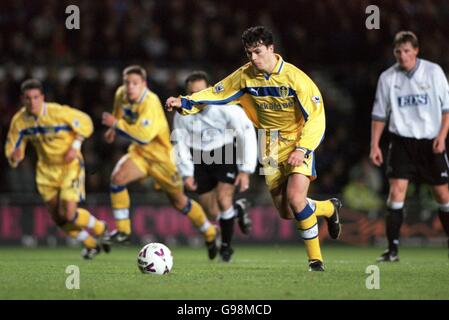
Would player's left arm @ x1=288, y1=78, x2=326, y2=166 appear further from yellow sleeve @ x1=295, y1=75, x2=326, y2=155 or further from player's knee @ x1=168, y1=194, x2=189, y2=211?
player's knee @ x1=168, y1=194, x2=189, y2=211

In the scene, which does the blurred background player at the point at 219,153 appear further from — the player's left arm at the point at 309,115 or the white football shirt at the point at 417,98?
the player's left arm at the point at 309,115

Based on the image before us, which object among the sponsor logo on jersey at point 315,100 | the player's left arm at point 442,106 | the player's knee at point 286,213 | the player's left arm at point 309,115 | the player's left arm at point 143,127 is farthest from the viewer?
the player's left arm at point 143,127

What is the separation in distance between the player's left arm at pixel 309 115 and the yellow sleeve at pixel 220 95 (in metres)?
0.61

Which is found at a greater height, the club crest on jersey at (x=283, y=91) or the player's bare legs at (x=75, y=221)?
the club crest on jersey at (x=283, y=91)

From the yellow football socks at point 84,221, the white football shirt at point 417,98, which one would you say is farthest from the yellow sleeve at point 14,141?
the white football shirt at point 417,98

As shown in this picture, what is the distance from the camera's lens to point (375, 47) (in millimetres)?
17594

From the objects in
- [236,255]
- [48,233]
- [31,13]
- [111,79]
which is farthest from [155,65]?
[236,255]

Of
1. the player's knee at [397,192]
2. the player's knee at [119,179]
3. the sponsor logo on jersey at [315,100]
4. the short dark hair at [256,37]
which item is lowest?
the player's knee at [397,192]

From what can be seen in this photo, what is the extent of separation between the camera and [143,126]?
11.0 m

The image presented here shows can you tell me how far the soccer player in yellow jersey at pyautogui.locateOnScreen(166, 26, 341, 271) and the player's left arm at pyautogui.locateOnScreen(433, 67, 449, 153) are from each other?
1.85 metres

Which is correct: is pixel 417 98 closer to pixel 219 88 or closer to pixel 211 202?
pixel 219 88

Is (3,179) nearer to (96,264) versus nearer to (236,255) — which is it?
(236,255)

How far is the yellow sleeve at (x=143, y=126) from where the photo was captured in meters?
10.9

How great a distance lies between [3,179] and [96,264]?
6.66 meters
